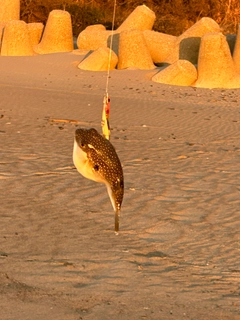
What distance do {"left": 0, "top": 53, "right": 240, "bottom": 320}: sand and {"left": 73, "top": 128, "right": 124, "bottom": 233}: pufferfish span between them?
179 centimetres

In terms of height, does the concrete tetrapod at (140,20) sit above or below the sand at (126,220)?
below

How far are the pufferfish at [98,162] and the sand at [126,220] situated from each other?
179 cm

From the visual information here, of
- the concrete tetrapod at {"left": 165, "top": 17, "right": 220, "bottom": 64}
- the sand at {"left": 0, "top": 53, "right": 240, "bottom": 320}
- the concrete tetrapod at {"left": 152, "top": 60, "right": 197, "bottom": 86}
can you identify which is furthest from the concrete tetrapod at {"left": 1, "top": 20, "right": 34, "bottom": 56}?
the sand at {"left": 0, "top": 53, "right": 240, "bottom": 320}

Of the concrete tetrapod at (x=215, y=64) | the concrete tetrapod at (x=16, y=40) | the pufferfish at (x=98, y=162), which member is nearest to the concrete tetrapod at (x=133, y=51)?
the concrete tetrapod at (x=215, y=64)

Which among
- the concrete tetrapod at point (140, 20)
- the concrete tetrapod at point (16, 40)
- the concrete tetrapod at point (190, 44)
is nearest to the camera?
the concrete tetrapod at point (190, 44)

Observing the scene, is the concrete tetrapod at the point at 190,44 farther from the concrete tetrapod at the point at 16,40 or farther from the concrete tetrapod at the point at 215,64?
the concrete tetrapod at the point at 16,40

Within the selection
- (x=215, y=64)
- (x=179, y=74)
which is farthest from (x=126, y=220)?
(x=215, y=64)

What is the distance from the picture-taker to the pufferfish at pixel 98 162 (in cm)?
267

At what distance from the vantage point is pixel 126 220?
6.49m

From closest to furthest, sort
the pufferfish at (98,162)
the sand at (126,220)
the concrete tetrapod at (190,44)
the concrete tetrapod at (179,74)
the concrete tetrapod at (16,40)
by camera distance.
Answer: the pufferfish at (98,162) → the sand at (126,220) → the concrete tetrapod at (179,74) → the concrete tetrapod at (190,44) → the concrete tetrapod at (16,40)

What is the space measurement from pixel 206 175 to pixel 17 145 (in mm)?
2332

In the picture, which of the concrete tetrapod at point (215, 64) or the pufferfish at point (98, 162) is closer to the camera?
the pufferfish at point (98, 162)

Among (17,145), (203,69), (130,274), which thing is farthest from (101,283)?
(203,69)

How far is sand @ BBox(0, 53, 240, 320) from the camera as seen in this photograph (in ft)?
15.4
